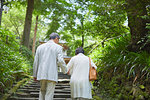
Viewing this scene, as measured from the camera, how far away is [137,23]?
6.11 m

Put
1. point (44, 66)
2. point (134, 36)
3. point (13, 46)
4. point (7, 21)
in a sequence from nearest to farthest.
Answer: point (44, 66), point (134, 36), point (13, 46), point (7, 21)

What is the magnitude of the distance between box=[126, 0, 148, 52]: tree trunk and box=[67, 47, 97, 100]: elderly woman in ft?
8.31

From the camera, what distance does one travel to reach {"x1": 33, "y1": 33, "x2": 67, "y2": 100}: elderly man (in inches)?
147

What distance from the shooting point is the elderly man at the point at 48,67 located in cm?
374

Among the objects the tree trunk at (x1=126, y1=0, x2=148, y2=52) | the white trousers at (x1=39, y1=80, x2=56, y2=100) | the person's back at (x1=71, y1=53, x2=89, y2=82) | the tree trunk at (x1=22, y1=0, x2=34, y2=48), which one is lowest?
the white trousers at (x1=39, y1=80, x2=56, y2=100)

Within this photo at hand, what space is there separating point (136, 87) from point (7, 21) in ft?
102

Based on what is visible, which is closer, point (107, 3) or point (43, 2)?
point (107, 3)

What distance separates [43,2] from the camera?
590 inches

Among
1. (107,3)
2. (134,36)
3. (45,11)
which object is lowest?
(134,36)

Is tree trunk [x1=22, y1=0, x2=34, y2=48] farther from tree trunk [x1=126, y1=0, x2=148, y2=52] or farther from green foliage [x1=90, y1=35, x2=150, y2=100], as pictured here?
tree trunk [x1=126, y1=0, x2=148, y2=52]

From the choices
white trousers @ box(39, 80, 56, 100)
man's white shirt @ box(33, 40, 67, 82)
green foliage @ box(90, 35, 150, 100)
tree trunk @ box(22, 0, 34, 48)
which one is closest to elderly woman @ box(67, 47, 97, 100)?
man's white shirt @ box(33, 40, 67, 82)

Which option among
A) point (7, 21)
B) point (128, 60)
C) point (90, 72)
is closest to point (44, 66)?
point (90, 72)

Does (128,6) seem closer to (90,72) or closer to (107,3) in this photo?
(107,3)

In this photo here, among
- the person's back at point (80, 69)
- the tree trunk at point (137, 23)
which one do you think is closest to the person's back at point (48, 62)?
the person's back at point (80, 69)
